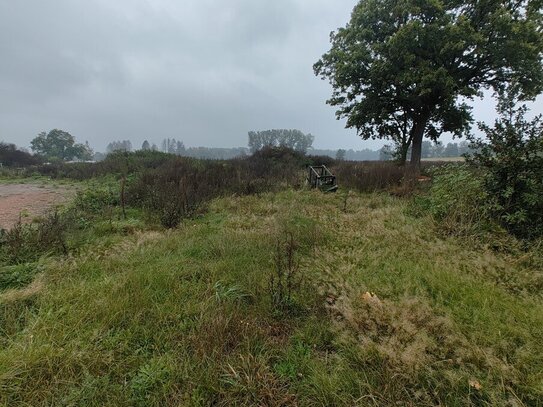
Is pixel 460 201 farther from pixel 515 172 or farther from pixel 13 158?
pixel 13 158

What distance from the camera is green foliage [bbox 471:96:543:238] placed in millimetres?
3924

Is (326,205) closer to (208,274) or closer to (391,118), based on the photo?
(208,274)

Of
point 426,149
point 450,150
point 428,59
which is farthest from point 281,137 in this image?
point 428,59

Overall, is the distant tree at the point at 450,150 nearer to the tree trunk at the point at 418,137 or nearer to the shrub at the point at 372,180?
the tree trunk at the point at 418,137

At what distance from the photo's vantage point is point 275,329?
237cm

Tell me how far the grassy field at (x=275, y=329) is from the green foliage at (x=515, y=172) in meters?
0.78

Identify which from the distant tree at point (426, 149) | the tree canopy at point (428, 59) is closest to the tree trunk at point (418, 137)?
the tree canopy at point (428, 59)

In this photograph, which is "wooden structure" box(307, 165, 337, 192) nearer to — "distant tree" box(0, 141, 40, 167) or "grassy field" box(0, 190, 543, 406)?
"grassy field" box(0, 190, 543, 406)

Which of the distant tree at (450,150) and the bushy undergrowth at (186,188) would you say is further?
the distant tree at (450,150)

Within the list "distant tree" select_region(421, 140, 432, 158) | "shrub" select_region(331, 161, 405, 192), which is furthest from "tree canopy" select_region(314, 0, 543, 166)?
"distant tree" select_region(421, 140, 432, 158)

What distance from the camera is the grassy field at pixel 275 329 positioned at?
177 cm

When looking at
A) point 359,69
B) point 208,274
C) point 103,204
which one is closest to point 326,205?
point 208,274

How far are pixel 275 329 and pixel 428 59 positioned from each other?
15.5 metres

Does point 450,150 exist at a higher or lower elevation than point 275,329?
higher
